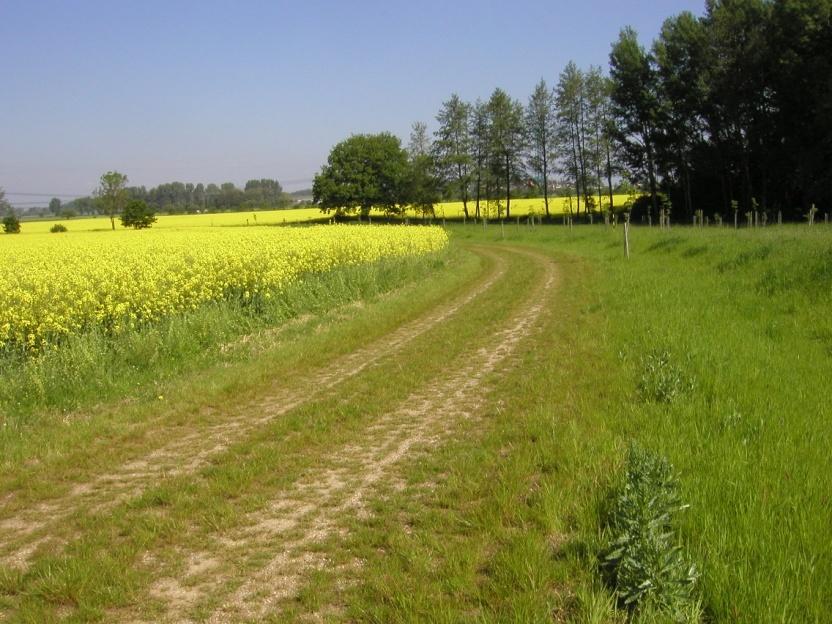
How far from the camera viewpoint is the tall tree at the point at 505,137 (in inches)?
2675

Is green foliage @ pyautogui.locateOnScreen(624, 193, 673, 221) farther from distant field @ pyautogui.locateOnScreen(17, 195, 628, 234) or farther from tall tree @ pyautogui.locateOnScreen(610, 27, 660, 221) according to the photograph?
distant field @ pyautogui.locateOnScreen(17, 195, 628, 234)

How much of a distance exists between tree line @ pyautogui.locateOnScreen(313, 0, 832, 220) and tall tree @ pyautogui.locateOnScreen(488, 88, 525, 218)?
0.11 m

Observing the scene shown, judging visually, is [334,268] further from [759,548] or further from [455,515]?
[759,548]

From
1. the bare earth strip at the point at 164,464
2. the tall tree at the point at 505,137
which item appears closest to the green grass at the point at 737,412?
the bare earth strip at the point at 164,464

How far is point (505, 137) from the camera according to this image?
225ft

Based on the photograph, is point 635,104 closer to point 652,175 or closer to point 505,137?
point 652,175

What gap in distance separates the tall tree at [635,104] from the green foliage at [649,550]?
53300mm

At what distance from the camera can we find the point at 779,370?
283 inches

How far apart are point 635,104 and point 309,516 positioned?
5576 cm

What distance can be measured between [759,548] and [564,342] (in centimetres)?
651

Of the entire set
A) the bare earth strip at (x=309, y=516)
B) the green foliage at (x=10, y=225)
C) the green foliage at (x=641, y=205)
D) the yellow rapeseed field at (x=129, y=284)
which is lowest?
the bare earth strip at (x=309, y=516)

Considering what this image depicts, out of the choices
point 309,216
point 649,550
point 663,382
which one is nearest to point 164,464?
point 649,550

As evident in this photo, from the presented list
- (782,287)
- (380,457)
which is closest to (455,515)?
(380,457)

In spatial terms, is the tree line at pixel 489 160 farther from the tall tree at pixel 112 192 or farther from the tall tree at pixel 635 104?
the tall tree at pixel 112 192
